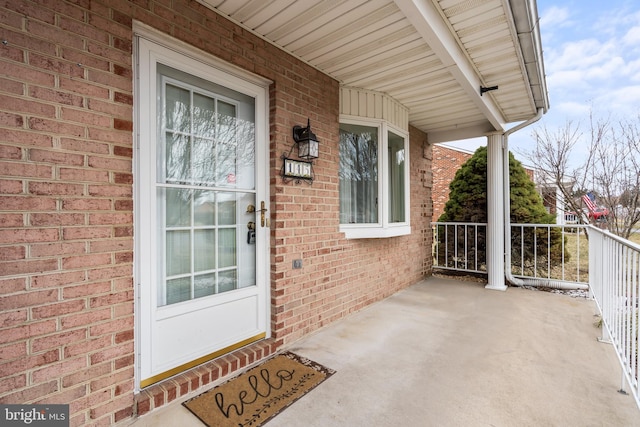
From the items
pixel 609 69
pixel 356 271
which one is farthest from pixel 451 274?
pixel 609 69

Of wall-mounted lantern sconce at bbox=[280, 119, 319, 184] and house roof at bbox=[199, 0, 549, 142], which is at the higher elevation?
house roof at bbox=[199, 0, 549, 142]

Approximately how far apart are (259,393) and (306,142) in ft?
6.80

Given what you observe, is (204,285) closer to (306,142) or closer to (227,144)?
(227,144)

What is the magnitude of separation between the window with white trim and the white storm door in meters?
1.24

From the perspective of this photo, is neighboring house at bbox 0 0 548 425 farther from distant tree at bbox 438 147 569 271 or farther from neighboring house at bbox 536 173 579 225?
neighboring house at bbox 536 173 579 225

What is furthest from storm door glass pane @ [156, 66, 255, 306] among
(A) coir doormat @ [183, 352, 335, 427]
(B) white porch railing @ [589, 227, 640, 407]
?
(B) white porch railing @ [589, 227, 640, 407]

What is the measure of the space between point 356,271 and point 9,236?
9.94 feet

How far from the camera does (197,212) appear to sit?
7.33 feet

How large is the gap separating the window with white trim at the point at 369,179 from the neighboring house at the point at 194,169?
29mm

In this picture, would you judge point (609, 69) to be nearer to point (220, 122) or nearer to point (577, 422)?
point (577, 422)

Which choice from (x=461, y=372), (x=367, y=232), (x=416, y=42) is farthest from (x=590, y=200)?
(x=461, y=372)

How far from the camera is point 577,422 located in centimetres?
174

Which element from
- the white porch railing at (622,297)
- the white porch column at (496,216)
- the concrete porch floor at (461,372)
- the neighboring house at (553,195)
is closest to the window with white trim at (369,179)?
the concrete porch floor at (461,372)

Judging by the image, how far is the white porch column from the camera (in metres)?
4.80
